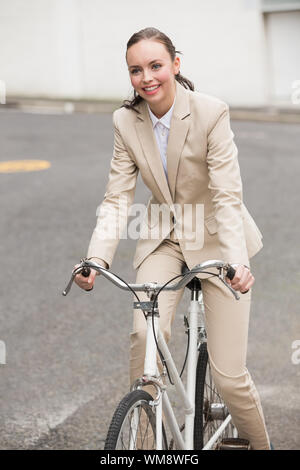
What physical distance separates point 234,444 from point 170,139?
1436mm

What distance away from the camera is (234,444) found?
401 cm

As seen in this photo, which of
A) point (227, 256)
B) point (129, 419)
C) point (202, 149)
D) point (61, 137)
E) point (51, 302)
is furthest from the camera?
point (61, 137)

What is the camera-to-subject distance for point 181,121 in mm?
3598

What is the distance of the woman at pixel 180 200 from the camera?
3.47 m

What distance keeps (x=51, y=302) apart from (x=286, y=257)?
7.86ft

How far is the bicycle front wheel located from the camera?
157 inches

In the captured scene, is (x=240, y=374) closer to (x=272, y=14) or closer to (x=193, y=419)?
(x=193, y=419)

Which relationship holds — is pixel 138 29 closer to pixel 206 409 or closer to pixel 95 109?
pixel 95 109

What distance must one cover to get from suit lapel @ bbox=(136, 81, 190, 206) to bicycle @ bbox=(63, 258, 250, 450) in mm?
423

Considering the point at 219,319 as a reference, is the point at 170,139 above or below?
above

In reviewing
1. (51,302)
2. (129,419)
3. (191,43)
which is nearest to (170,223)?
(129,419)

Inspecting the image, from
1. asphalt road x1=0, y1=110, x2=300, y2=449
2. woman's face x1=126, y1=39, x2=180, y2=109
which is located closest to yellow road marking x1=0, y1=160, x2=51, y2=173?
asphalt road x1=0, y1=110, x2=300, y2=449

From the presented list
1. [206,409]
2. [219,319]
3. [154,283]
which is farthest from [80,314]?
[154,283]

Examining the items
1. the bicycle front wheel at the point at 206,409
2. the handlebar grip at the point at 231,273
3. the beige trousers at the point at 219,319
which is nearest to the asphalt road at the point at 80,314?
the bicycle front wheel at the point at 206,409
